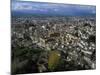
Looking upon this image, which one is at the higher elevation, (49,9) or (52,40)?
(49,9)

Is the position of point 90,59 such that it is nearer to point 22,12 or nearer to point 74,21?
point 74,21

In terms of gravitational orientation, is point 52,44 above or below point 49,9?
below

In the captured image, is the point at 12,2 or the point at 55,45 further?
the point at 55,45

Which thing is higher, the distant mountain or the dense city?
the distant mountain

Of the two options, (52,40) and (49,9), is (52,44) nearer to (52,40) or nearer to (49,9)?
(52,40)

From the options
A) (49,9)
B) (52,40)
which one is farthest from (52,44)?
(49,9)

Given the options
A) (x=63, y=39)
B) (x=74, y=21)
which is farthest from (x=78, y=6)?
(x=63, y=39)

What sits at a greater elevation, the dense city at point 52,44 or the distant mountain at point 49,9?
the distant mountain at point 49,9
